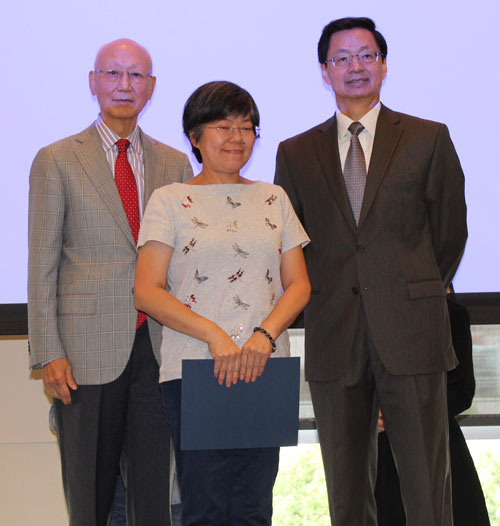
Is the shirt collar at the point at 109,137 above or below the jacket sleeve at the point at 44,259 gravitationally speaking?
above

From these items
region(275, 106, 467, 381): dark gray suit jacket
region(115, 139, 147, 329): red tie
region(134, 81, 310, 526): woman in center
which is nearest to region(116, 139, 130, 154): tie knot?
region(115, 139, 147, 329): red tie

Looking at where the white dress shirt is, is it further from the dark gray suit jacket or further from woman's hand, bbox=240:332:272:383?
woman's hand, bbox=240:332:272:383

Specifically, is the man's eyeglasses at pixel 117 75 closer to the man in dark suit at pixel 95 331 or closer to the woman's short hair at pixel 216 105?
the man in dark suit at pixel 95 331

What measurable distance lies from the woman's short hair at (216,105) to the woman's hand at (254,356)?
0.57 m

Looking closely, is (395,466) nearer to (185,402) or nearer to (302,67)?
(185,402)

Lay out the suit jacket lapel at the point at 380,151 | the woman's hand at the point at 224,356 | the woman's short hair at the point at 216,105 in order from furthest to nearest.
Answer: the suit jacket lapel at the point at 380,151, the woman's short hair at the point at 216,105, the woman's hand at the point at 224,356

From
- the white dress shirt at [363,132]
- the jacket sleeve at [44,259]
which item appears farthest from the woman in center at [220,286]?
the white dress shirt at [363,132]

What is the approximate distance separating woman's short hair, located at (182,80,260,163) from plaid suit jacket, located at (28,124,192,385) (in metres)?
0.39

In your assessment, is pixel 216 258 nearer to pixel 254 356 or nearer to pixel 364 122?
pixel 254 356

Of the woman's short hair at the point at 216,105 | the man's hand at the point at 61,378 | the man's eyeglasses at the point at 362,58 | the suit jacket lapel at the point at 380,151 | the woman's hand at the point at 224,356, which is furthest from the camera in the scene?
the man's eyeglasses at the point at 362,58

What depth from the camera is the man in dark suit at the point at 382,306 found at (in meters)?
2.20

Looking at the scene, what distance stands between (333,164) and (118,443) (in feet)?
3.50

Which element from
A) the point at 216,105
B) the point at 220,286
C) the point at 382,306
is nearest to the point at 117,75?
the point at 216,105

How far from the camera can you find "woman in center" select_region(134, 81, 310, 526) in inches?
73.3
